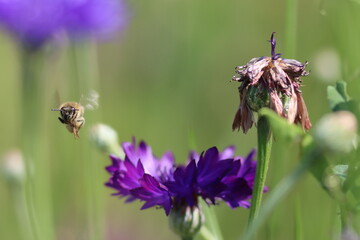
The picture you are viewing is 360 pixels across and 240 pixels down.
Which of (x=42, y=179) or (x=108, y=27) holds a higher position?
(x=108, y=27)

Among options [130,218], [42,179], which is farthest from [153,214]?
[42,179]

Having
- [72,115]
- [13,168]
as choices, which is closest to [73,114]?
[72,115]

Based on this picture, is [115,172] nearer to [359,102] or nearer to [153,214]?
[359,102]

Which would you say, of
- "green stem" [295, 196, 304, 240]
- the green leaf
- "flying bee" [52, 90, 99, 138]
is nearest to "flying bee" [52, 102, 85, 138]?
"flying bee" [52, 90, 99, 138]

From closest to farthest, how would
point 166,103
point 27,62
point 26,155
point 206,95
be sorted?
point 26,155 < point 27,62 < point 166,103 < point 206,95

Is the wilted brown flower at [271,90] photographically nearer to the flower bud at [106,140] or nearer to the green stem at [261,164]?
the green stem at [261,164]

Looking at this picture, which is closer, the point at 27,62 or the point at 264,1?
the point at 27,62
